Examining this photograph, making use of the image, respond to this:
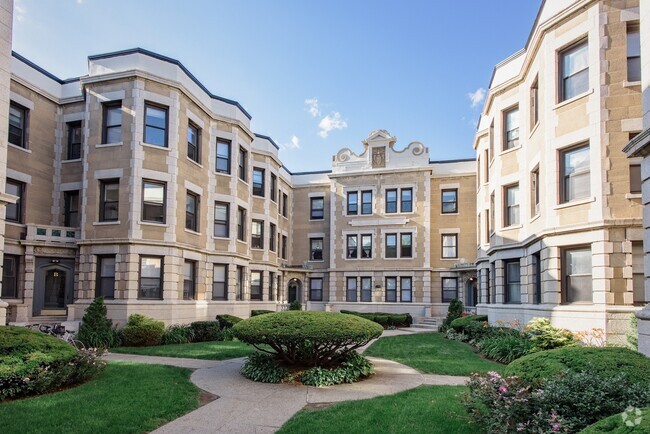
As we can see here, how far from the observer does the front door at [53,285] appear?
17.7 metres

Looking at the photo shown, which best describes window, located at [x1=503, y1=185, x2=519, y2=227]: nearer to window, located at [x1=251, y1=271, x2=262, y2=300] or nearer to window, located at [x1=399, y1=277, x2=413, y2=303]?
window, located at [x1=399, y1=277, x2=413, y2=303]

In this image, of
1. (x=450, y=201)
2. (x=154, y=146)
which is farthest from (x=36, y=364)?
(x=450, y=201)

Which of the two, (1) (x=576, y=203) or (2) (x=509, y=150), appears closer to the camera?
(1) (x=576, y=203)

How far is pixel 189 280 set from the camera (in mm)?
20266

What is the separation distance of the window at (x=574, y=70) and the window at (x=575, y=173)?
1789 millimetres

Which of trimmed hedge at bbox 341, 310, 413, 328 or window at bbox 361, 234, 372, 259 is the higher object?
window at bbox 361, 234, 372, 259

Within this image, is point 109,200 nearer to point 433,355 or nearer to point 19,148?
point 19,148

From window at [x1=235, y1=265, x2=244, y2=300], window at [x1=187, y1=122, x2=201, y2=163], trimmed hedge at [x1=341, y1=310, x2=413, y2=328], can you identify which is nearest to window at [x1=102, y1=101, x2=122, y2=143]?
window at [x1=187, y1=122, x2=201, y2=163]

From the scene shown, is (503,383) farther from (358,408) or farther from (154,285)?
(154,285)

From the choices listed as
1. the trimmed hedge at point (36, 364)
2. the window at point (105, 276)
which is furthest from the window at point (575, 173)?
the window at point (105, 276)

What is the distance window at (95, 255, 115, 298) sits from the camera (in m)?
17.8

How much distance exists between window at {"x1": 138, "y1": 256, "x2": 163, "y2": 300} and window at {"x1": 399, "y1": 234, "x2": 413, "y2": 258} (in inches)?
710

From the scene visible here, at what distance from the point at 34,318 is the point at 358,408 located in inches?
587

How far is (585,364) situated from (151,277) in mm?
15880
